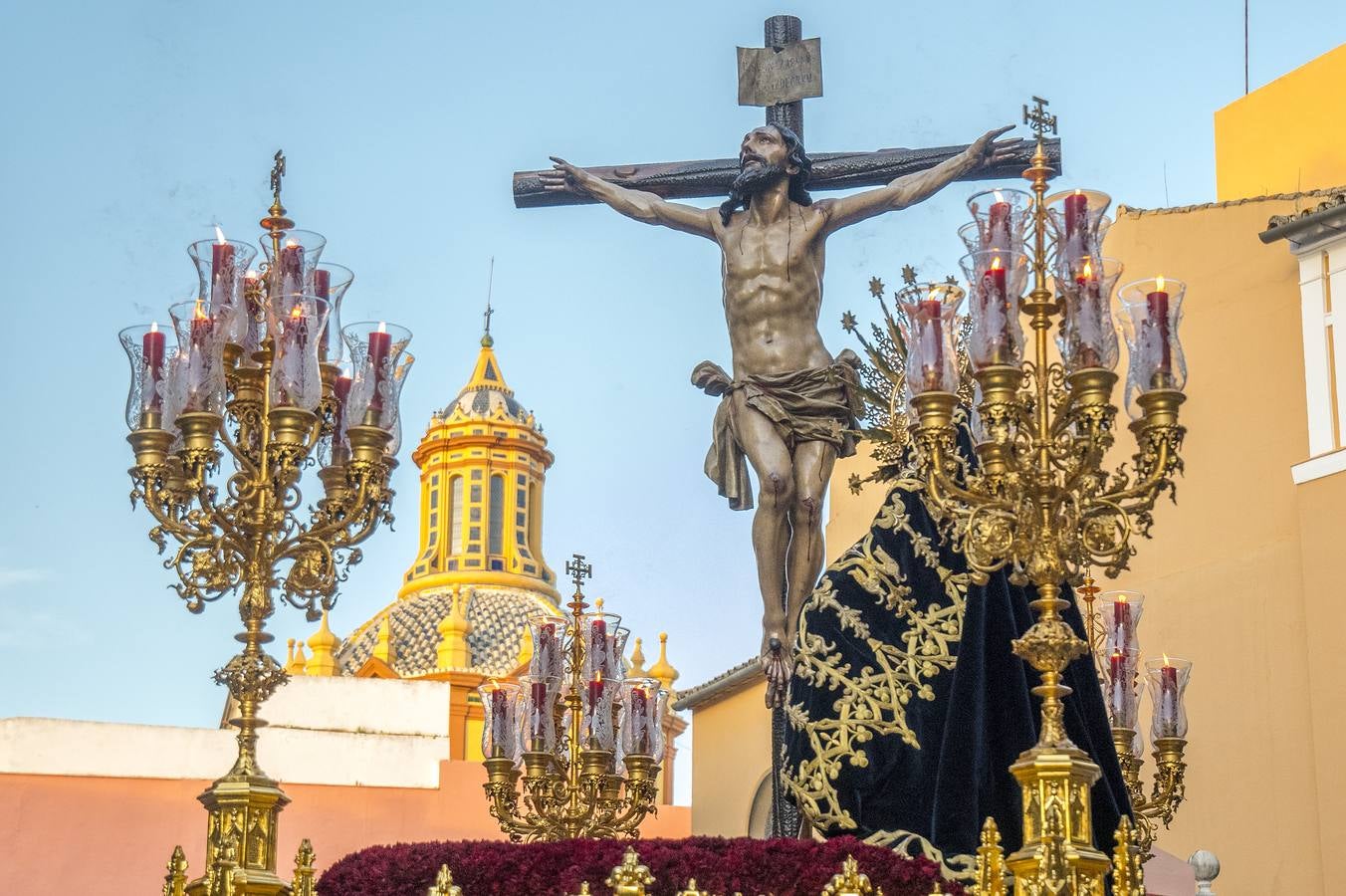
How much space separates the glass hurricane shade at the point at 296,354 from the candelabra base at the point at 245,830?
4.31 feet

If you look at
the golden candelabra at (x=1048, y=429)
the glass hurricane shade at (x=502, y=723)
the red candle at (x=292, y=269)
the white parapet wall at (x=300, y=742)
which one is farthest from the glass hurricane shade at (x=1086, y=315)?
the white parapet wall at (x=300, y=742)

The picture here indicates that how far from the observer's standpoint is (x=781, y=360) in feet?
30.2

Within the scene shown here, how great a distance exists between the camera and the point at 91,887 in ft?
61.1

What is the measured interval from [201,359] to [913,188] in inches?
134

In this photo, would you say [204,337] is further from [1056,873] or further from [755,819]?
[755,819]

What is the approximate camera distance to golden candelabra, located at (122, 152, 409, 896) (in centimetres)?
745

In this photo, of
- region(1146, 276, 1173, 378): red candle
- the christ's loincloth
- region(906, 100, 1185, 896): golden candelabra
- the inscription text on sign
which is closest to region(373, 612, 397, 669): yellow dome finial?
the inscription text on sign

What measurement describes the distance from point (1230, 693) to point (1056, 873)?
29.4 feet

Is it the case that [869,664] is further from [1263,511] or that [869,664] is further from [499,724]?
[1263,511]

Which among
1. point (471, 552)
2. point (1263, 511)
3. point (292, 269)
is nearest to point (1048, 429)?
point (292, 269)

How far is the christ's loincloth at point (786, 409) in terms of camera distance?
9000 millimetres

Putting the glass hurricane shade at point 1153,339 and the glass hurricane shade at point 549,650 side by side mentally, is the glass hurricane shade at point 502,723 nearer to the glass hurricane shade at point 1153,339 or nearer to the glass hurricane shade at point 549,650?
the glass hurricane shade at point 549,650

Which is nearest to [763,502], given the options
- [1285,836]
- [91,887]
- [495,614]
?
[1285,836]

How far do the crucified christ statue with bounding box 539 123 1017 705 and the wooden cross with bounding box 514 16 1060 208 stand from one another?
279 millimetres
